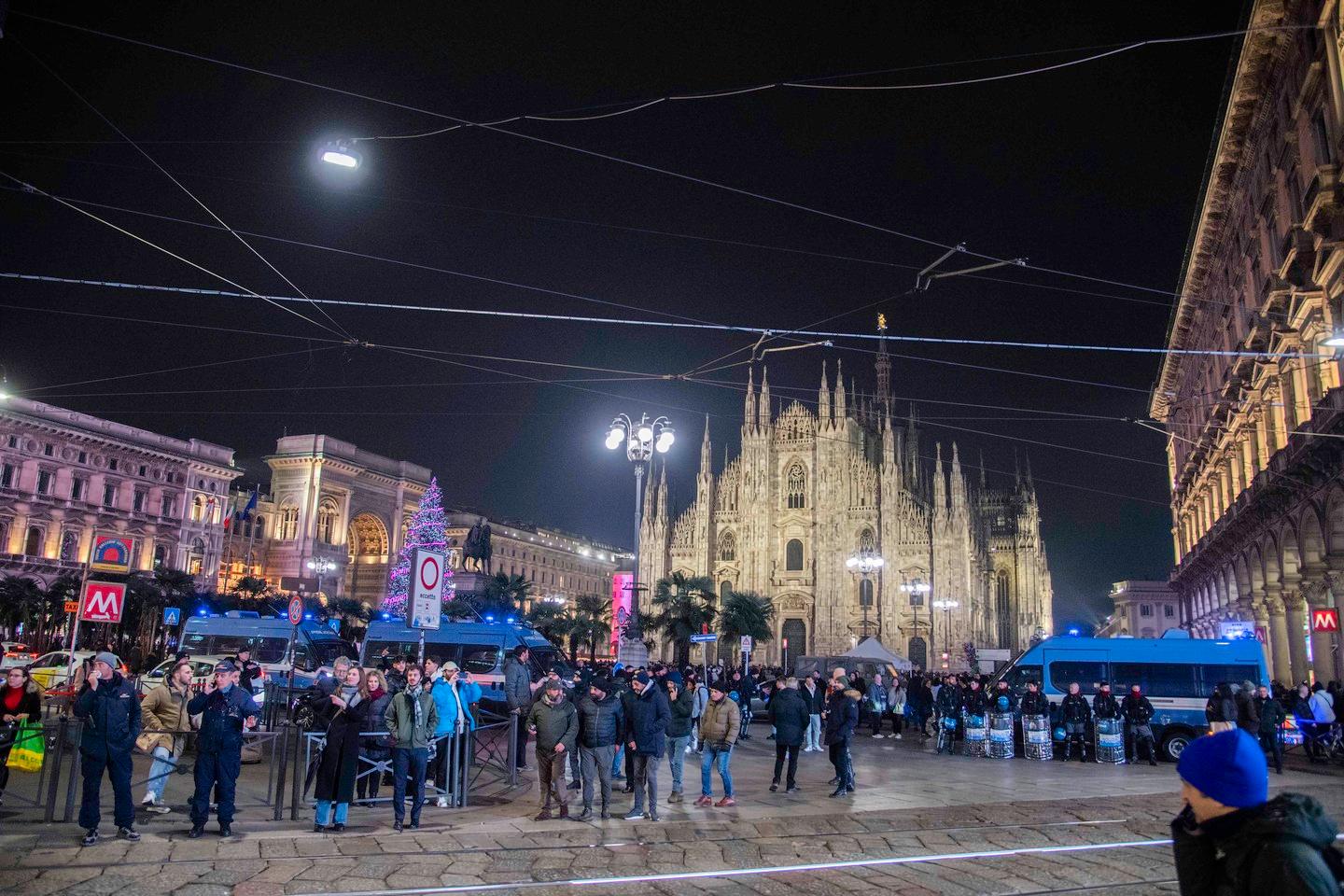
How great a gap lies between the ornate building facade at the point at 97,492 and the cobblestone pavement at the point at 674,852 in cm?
4002

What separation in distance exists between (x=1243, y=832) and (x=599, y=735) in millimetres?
7256

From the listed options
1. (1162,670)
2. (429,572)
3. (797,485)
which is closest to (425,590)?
(429,572)

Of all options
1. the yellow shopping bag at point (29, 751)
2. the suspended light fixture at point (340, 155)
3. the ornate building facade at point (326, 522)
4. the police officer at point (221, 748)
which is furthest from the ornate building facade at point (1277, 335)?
the ornate building facade at point (326, 522)

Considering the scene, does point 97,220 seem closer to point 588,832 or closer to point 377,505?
point 588,832

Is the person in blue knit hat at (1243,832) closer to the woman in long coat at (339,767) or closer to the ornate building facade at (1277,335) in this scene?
the woman in long coat at (339,767)

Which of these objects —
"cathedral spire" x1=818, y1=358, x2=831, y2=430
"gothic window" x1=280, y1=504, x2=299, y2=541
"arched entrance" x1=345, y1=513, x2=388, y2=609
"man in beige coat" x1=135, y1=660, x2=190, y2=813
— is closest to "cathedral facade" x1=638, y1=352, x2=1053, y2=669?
"cathedral spire" x1=818, y1=358, x2=831, y2=430

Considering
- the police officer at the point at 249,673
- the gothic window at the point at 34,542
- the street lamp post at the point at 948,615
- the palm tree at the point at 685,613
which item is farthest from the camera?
the street lamp post at the point at 948,615

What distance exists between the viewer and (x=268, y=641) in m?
20.9

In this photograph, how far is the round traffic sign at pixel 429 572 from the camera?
33.2 feet

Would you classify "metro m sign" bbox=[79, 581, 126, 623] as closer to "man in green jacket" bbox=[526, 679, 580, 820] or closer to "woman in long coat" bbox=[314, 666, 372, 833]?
"woman in long coat" bbox=[314, 666, 372, 833]

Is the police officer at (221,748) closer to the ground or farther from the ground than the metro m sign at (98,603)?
closer to the ground

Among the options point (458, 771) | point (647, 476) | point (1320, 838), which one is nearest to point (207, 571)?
point (647, 476)

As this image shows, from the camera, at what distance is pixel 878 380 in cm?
7356

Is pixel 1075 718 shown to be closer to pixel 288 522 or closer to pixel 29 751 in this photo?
pixel 29 751
